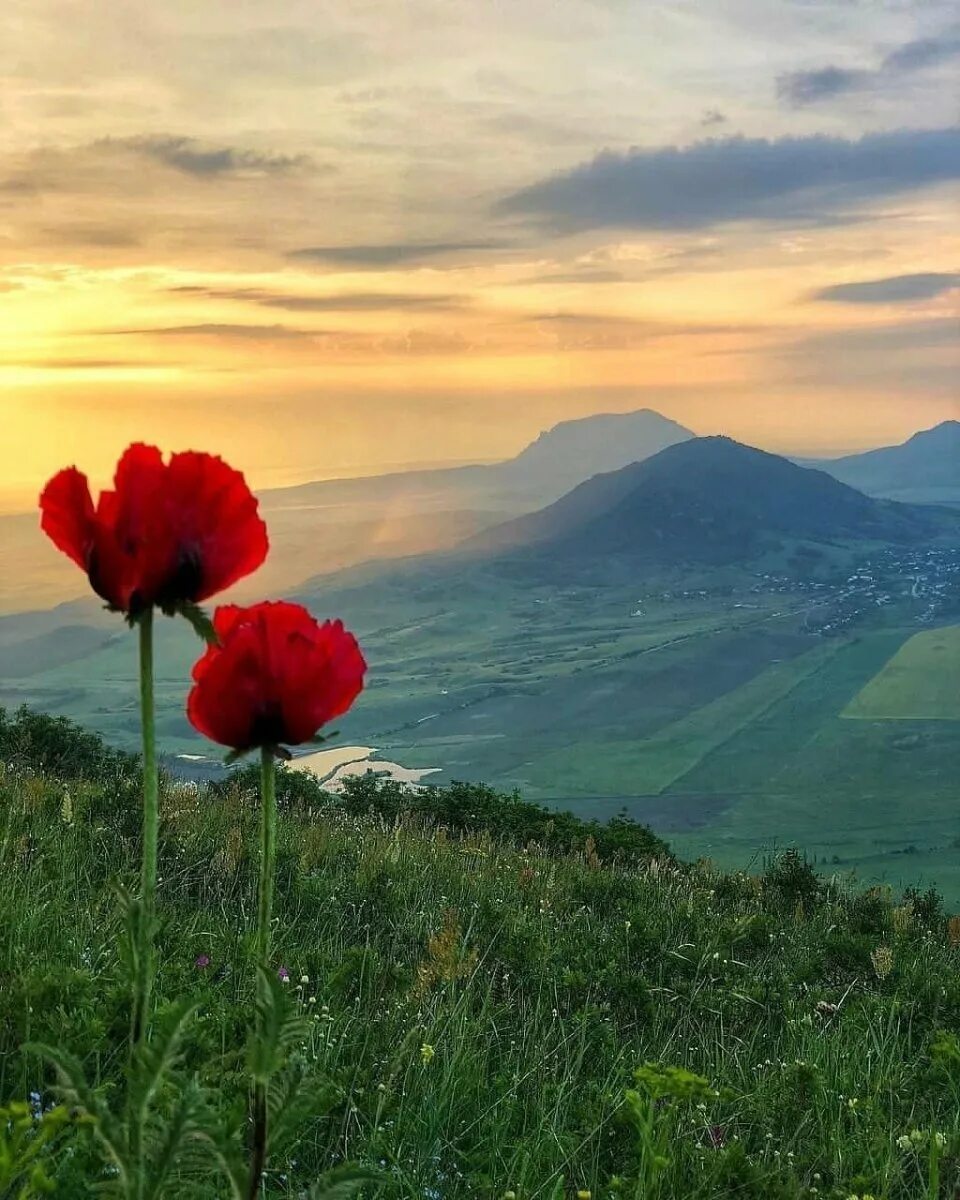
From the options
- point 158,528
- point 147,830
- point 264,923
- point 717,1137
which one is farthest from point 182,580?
point 717,1137

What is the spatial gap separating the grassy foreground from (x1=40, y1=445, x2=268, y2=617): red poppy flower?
462mm

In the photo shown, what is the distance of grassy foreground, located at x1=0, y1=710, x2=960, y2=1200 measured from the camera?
3.12 metres

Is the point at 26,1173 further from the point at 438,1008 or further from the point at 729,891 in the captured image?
the point at 729,891

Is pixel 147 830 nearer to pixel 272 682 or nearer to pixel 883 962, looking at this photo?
pixel 272 682

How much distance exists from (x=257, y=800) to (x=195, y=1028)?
7.13m

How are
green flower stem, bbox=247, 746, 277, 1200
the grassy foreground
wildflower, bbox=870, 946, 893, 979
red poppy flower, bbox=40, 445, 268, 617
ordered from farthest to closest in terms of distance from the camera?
1. wildflower, bbox=870, 946, 893, 979
2. the grassy foreground
3. red poppy flower, bbox=40, 445, 268, 617
4. green flower stem, bbox=247, 746, 277, 1200

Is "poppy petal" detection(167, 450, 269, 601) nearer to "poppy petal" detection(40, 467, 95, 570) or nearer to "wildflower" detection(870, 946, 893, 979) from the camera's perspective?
"poppy petal" detection(40, 467, 95, 570)

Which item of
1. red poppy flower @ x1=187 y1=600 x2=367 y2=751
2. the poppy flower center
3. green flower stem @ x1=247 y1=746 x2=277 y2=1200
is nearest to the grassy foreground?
green flower stem @ x1=247 y1=746 x2=277 y2=1200

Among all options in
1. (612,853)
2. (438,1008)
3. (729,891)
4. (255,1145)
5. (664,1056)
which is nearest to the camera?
(255,1145)

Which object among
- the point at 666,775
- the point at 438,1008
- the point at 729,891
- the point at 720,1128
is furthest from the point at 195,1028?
the point at 666,775

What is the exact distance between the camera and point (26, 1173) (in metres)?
2.32

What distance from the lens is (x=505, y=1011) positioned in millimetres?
4508

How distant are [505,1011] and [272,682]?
3.18m

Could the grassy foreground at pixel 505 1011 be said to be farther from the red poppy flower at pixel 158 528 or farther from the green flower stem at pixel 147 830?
the red poppy flower at pixel 158 528
